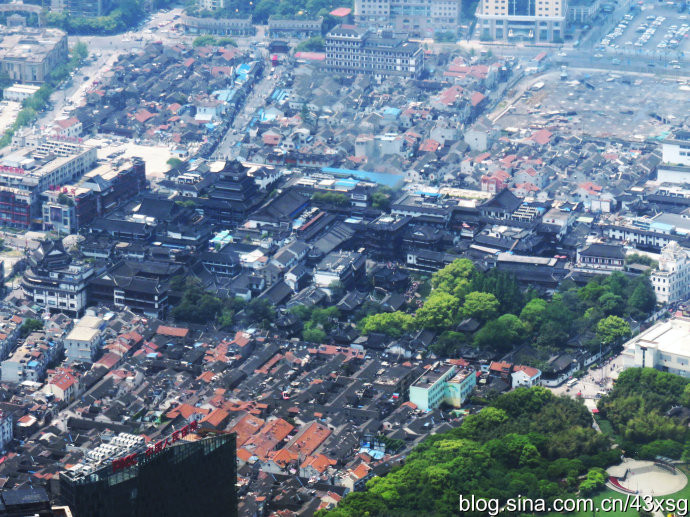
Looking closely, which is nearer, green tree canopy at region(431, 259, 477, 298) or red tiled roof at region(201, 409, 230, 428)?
red tiled roof at region(201, 409, 230, 428)

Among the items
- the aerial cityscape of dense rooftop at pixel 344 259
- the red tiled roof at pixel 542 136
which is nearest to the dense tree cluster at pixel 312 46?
the aerial cityscape of dense rooftop at pixel 344 259


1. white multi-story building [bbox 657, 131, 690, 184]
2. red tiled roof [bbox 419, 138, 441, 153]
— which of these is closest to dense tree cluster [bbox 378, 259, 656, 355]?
white multi-story building [bbox 657, 131, 690, 184]

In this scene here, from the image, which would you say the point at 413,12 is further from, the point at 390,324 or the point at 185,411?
the point at 185,411

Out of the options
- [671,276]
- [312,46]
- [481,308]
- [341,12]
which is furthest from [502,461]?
[341,12]

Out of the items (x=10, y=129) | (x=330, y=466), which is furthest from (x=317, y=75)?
(x=330, y=466)

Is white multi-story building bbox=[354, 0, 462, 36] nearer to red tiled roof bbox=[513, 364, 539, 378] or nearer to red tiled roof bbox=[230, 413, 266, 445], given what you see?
red tiled roof bbox=[513, 364, 539, 378]

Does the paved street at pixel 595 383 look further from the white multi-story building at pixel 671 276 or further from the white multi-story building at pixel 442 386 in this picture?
the white multi-story building at pixel 671 276

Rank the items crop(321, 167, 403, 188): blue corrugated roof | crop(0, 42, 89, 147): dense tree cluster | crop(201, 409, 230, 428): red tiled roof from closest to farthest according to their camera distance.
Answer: crop(201, 409, 230, 428): red tiled roof, crop(321, 167, 403, 188): blue corrugated roof, crop(0, 42, 89, 147): dense tree cluster
